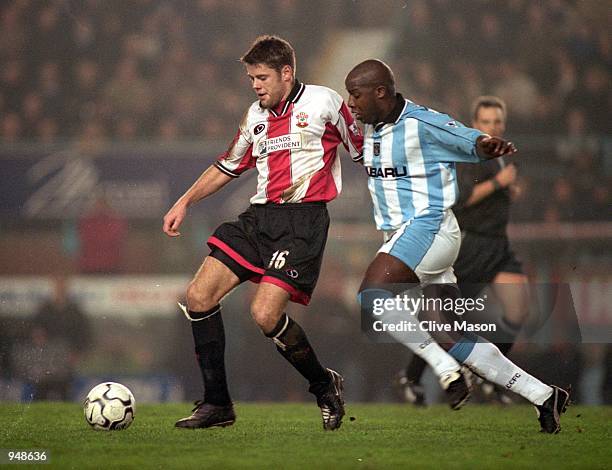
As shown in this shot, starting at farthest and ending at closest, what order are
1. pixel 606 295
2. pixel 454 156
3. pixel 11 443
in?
pixel 606 295 → pixel 454 156 → pixel 11 443

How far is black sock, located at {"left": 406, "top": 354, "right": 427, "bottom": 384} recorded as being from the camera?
6.54 m

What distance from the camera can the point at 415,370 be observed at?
6566 mm

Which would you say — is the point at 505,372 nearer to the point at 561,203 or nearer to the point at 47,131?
the point at 561,203

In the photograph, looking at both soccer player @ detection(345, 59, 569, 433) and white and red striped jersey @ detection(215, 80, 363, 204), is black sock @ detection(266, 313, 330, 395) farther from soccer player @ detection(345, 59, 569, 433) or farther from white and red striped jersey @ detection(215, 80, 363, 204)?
white and red striped jersey @ detection(215, 80, 363, 204)

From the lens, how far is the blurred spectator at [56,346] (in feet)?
24.3

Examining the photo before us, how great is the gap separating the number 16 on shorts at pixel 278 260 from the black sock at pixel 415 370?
5.90 ft

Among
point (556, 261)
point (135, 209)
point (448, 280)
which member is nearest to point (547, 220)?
point (556, 261)

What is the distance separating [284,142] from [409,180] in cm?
65

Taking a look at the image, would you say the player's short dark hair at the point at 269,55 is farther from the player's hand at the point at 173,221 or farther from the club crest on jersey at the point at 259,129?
the player's hand at the point at 173,221

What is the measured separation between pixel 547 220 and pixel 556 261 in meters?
0.30

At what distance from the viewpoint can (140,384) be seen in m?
7.75

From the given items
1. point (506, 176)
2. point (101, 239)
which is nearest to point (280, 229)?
point (506, 176)

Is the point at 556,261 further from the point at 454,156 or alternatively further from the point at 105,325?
the point at 105,325

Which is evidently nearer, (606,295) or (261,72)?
(261,72)
